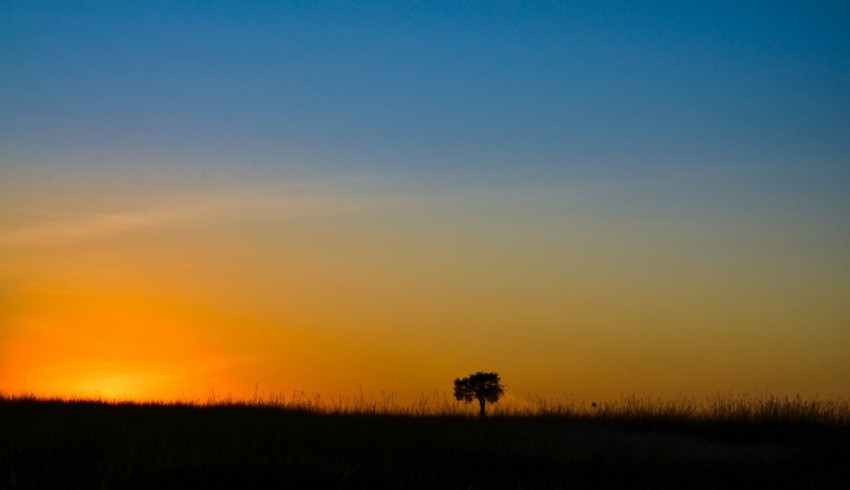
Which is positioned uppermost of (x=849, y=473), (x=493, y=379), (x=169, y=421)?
(x=493, y=379)

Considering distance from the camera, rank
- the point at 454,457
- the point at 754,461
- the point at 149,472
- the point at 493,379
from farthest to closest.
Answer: the point at 493,379 < the point at 754,461 < the point at 454,457 < the point at 149,472

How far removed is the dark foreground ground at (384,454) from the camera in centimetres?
1145

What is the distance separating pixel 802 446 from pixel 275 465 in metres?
9.23

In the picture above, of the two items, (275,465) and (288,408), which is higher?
(288,408)

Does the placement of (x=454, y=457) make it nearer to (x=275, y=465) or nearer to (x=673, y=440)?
(x=275, y=465)

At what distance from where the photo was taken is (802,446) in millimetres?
15547

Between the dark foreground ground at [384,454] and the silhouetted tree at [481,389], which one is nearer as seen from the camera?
the dark foreground ground at [384,454]

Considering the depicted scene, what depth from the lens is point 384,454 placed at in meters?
13.1

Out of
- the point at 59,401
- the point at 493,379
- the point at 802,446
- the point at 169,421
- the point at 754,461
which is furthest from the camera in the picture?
the point at 493,379

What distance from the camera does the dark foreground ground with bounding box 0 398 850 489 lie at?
11.5 m

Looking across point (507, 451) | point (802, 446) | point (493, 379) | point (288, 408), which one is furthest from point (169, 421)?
point (493, 379)

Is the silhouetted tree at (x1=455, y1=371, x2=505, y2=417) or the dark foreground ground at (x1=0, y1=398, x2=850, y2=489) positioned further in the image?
the silhouetted tree at (x1=455, y1=371, x2=505, y2=417)

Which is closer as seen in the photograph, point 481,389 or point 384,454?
point 384,454

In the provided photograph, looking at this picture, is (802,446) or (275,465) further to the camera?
(802,446)
